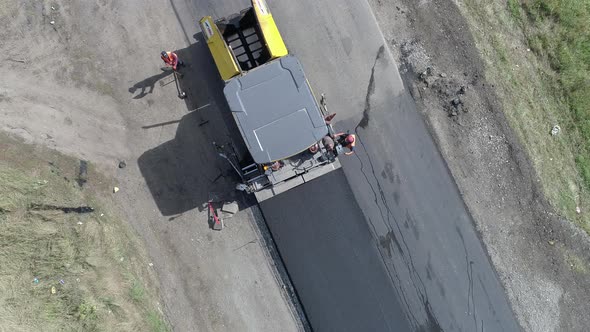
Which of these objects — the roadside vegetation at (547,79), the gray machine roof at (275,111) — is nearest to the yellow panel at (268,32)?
the gray machine roof at (275,111)

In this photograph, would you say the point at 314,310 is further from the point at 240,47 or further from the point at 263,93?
the point at 240,47

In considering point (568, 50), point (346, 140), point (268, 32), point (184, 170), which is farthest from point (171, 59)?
point (568, 50)

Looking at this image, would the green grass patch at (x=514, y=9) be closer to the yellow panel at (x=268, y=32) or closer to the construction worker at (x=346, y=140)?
the construction worker at (x=346, y=140)

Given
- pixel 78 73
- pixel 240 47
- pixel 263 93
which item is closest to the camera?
pixel 263 93

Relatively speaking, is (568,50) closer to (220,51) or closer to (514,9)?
(514,9)

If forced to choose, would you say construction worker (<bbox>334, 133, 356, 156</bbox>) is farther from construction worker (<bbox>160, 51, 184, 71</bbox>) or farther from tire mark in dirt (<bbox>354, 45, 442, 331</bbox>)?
construction worker (<bbox>160, 51, 184, 71</bbox>)

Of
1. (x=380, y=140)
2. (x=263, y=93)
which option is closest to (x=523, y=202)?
(x=380, y=140)

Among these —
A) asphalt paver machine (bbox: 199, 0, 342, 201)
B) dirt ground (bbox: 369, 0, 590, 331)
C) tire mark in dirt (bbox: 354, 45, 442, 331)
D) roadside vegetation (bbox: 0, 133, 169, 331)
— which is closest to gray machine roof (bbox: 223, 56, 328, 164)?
asphalt paver machine (bbox: 199, 0, 342, 201)
